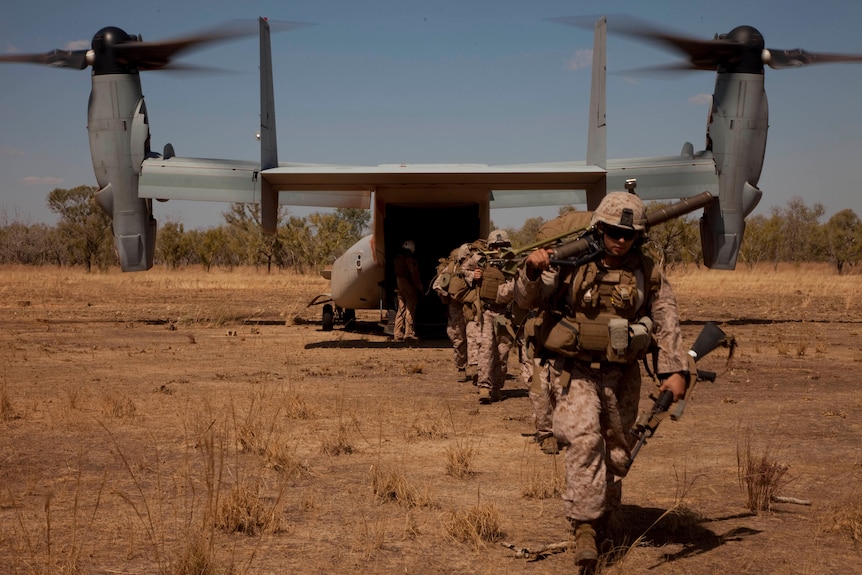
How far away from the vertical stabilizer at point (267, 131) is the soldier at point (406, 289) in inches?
108

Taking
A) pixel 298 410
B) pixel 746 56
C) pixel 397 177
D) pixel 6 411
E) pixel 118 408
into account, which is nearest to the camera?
pixel 6 411

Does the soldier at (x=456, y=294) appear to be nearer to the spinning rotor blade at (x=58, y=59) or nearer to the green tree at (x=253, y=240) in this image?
the spinning rotor blade at (x=58, y=59)

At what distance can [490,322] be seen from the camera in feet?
37.0

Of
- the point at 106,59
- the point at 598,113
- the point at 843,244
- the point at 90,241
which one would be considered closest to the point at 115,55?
the point at 106,59

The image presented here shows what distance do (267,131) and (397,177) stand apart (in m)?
3.02

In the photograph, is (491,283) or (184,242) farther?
(184,242)

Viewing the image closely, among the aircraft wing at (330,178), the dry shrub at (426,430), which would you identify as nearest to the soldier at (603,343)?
the dry shrub at (426,430)

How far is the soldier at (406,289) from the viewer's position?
62.0 feet

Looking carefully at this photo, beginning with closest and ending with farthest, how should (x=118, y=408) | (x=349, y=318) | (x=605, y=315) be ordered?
(x=605, y=315) < (x=118, y=408) < (x=349, y=318)

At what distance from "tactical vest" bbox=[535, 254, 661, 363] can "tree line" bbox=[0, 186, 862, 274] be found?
140ft

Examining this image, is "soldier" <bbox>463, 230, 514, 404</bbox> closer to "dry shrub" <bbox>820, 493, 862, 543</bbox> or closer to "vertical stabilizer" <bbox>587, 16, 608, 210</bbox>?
"dry shrub" <bbox>820, 493, 862, 543</bbox>

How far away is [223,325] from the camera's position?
918 inches

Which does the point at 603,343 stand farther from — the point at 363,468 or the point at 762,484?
the point at 363,468

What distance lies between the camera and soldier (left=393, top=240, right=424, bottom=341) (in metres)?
18.9
